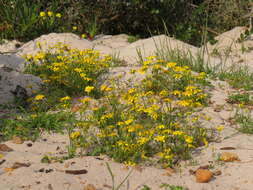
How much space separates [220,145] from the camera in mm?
3754

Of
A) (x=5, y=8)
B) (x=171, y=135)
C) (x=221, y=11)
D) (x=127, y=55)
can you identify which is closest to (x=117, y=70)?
(x=127, y=55)

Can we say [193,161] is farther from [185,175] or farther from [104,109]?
[104,109]

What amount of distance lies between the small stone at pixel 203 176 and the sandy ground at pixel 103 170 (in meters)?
0.03

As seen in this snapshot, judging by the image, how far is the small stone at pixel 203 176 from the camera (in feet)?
10.4

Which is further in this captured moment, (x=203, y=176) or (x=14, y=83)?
(x=14, y=83)

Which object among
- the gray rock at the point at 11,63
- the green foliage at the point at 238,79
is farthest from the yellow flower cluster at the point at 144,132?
the gray rock at the point at 11,63

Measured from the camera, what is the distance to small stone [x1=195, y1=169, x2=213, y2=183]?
3.17 metres

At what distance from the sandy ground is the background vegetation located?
13.8 ft

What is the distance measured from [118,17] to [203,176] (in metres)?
5.99

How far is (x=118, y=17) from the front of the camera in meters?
8.68

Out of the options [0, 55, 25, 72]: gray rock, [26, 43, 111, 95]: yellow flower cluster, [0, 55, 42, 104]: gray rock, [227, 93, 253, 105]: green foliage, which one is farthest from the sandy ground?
[0, 55, 25, 72]: gray rock

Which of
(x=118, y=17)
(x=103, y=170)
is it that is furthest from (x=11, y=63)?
(x=103, y=170)

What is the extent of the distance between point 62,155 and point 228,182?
55.7 inches

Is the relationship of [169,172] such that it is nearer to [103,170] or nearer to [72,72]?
[103,170]
